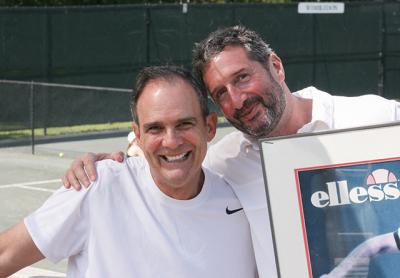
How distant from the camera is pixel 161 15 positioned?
21984mm

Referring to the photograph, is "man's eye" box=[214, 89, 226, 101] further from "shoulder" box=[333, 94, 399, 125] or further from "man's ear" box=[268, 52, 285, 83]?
"shoulder" box=[333, 94, 399, 125]

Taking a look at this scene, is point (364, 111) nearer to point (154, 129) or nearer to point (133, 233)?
point (154, 129)

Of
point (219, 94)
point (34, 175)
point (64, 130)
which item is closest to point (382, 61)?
point (64, 130)

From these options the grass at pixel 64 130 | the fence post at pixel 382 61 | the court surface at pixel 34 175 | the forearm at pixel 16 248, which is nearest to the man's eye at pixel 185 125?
the forearm at pixel 16 248

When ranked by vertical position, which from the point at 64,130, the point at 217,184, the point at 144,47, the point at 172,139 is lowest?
the point at 217,184

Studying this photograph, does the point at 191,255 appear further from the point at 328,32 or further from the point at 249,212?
the point at 328,32

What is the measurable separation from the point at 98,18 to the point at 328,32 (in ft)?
24.7

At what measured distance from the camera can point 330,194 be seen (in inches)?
102

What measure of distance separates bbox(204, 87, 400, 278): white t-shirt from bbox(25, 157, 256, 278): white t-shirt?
8cm

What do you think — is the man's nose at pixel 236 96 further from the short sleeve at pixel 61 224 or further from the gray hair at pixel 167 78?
the short sleeve at pixel 61 224

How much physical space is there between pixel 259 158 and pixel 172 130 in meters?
0.53

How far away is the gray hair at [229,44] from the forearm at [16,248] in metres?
0.81

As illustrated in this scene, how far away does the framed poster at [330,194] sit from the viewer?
255 centimetres

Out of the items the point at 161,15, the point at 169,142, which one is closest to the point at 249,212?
the point at 169,142
